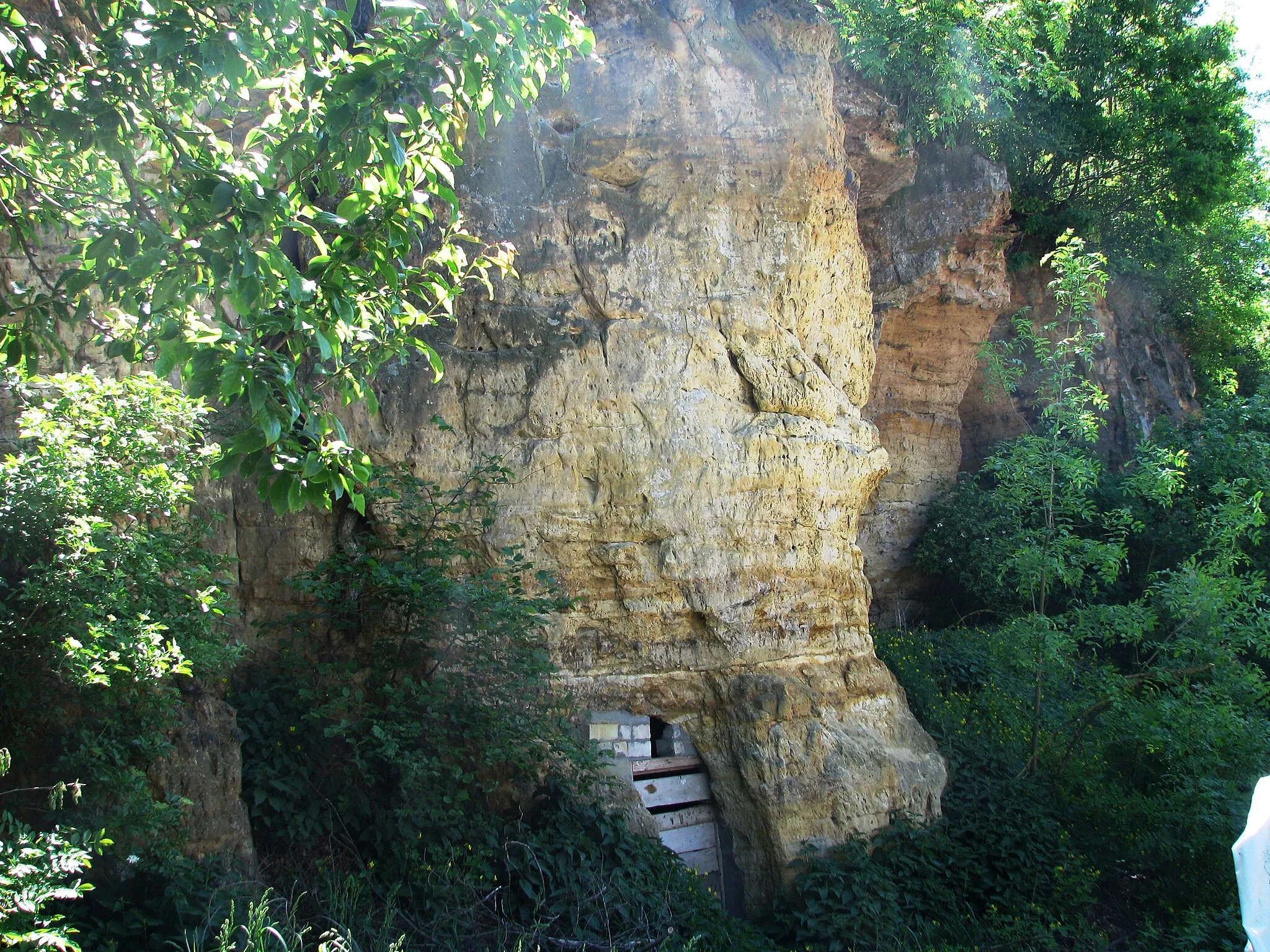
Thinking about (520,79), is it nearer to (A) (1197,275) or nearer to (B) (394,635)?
(B) (394,635)

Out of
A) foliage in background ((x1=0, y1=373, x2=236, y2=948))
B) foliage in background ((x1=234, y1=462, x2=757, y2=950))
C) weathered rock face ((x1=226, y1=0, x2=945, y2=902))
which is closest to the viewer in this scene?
foliage in background ((x1=0, y1=373, x2=236, y2=948))

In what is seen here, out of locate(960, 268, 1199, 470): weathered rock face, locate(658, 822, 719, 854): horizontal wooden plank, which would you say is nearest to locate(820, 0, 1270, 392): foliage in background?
locate(960, 268, 1199, 470): weathered rock face

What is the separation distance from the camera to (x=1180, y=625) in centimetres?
809

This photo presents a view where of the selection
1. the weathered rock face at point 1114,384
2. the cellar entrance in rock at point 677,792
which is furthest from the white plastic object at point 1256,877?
the weathered rock face at point 1114,384

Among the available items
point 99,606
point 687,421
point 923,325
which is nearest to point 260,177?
point 99,606

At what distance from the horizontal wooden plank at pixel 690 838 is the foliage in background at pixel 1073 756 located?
32.0 inches

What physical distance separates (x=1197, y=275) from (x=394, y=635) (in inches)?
510

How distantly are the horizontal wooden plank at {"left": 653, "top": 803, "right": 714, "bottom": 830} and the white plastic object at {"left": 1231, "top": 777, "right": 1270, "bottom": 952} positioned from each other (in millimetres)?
3860

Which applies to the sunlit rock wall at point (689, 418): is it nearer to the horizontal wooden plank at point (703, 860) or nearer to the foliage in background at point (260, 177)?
the horizontal wooden plank at point (703, 860)

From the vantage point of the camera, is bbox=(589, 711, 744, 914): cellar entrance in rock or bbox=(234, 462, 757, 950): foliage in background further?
bbox=(589, 711, 744, 914): cellar entrance in rock

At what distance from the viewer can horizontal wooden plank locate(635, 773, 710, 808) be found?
24.1ft

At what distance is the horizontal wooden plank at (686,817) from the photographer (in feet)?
24.0

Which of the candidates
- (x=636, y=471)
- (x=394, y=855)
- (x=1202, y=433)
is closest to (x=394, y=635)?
(x=394, y=855)

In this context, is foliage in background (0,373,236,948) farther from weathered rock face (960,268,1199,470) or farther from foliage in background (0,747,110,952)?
weathered rock face (960,268,1199,470)
